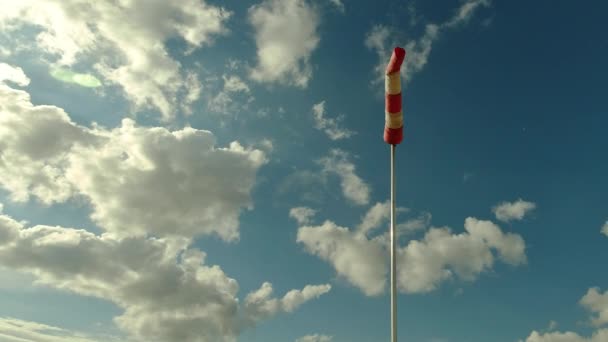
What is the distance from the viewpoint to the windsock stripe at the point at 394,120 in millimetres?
26234

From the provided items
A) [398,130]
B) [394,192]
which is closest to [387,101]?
[398,130]

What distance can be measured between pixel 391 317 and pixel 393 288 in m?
1.31

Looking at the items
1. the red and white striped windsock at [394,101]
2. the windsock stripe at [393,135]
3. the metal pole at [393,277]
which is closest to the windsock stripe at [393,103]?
the red and white striped windsock at [394,101]

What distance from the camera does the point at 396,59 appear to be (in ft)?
81.1

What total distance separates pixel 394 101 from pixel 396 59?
2122 millimetres

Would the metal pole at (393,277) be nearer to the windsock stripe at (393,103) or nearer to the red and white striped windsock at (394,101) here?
the red and white striped windsock at (394,101)

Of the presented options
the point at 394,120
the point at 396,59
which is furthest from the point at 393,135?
the point at 396,59

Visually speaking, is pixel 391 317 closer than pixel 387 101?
Yes

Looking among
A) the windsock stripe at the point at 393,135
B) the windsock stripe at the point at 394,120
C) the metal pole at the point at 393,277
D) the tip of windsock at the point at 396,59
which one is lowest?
the metal pole at the point at 393,277

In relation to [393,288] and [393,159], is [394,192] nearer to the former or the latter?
[393,159]

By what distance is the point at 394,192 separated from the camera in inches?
1040

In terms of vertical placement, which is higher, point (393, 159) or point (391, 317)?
point (393, 159)

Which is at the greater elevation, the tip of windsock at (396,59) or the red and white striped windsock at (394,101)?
the tip of windsock at (396,59)

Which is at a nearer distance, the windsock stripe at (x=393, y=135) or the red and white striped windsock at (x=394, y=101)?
the red and white striped windsock at (x=394, y=101)
